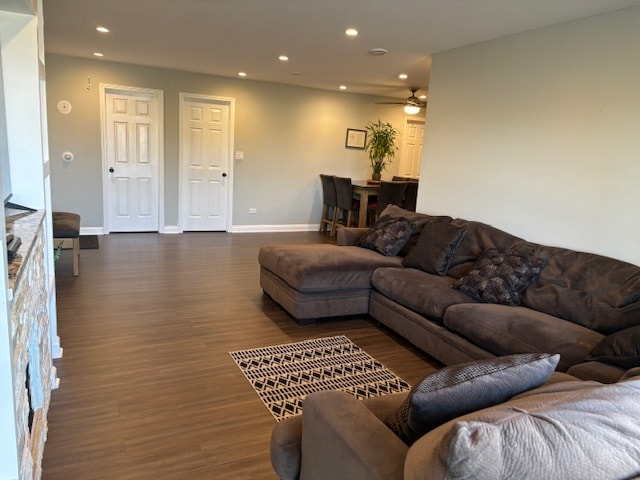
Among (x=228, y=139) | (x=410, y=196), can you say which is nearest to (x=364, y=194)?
(x=410, y=196)

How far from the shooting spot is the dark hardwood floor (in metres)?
2.01

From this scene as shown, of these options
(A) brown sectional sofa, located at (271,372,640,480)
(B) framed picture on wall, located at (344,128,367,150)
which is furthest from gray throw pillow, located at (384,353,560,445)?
(B) framed picture on wall, located at (344,128,367,150)

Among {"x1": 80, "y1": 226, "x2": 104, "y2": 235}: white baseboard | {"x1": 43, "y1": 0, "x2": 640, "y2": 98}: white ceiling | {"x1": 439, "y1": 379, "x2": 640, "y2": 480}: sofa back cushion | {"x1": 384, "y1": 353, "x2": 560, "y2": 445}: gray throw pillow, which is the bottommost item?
{"x1": 80, "y1": 226, "x2": 104, "y2": 235}: white baseboard

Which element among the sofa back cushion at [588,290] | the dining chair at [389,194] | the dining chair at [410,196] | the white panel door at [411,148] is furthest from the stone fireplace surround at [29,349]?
the white panel door at [411,148]

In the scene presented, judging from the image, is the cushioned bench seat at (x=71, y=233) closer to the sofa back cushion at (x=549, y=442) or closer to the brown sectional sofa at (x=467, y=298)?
the brown sectional sofa at (x=467, y=298)

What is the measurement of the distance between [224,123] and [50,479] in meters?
5.94

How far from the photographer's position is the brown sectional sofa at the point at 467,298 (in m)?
2.54

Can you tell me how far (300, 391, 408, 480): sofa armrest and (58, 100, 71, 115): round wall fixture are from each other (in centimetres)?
619

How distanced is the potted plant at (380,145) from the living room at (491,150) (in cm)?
253

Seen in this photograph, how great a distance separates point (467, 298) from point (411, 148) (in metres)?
5.66

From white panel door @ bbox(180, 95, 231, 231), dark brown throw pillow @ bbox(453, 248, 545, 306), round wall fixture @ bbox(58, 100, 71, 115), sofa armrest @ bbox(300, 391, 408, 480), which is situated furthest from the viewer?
white panel door @ bbox(180, 95, 231, 231)

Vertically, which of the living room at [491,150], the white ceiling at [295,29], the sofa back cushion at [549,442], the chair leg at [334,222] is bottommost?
the chair leg at [334,222]

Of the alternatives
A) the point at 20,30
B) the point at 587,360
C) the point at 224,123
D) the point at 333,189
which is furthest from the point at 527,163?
the point at 224,123

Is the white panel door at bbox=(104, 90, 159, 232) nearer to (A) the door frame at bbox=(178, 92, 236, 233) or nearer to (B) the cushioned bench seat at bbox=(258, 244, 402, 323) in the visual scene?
(A) the door frame at bbox=(178, 92, 236, 233)
